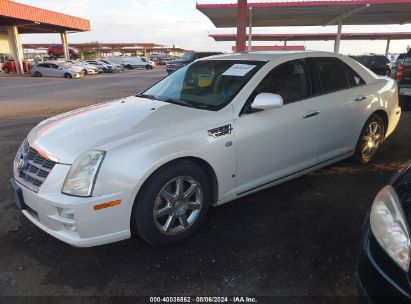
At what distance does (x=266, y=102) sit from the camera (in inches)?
123

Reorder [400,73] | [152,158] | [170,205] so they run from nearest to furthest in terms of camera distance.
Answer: [152,158] → [170,205] → [400,73]

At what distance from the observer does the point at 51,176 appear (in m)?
2.54

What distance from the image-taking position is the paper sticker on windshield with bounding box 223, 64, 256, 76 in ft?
11.6

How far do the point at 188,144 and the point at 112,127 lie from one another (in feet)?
2.25

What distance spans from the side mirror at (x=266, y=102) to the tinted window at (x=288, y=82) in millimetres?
169

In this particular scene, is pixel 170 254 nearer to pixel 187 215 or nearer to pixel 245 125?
pixel 187 215

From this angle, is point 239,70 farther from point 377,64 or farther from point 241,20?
point 377,64

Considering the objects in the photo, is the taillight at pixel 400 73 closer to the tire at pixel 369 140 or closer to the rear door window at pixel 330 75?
the tire at pixel 369 140

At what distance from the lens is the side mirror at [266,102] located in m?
3.14

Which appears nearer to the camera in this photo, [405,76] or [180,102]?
[180,102]

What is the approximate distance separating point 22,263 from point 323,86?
3.51 metres

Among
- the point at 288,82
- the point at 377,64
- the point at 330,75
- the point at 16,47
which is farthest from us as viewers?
the point at 16,47

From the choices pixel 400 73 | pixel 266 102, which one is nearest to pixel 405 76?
pixel 400 73

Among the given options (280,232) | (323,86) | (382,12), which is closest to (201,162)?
(280,232)
